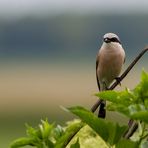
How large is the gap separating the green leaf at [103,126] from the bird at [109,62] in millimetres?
3881

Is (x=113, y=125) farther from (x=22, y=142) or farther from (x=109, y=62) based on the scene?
(x=109, y=62)

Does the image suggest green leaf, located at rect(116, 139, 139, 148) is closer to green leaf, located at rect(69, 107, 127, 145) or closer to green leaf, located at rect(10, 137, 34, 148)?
green leaf, located at rect(69, 107, 127, 145)

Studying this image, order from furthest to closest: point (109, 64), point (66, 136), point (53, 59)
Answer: point (53, 59)
point (109, 64)
point (66, 136)

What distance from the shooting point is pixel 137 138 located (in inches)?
65.1

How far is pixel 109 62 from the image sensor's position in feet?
19.1

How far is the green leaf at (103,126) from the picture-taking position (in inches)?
62.8

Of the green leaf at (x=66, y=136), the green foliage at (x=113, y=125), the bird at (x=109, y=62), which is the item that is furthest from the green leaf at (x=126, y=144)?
the bird at (x=109, y=62)

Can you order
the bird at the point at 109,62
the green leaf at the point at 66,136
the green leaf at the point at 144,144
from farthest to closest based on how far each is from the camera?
1. the bird at the point at 109,62
2. the green leaf at the point at 66,136
3. the green leaf at the point at 144,144

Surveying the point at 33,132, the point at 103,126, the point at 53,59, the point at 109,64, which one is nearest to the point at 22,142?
the point at 33,132

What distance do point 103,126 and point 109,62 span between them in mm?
4214

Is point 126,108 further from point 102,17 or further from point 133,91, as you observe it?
point 102,17

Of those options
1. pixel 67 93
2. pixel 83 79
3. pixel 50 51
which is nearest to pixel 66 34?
pixel 50 51

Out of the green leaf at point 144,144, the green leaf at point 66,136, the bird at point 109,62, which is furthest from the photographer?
the bird at point 109,62

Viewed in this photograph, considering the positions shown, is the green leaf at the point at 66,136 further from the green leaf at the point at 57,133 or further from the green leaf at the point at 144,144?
the green leaf at the point at 144,144
